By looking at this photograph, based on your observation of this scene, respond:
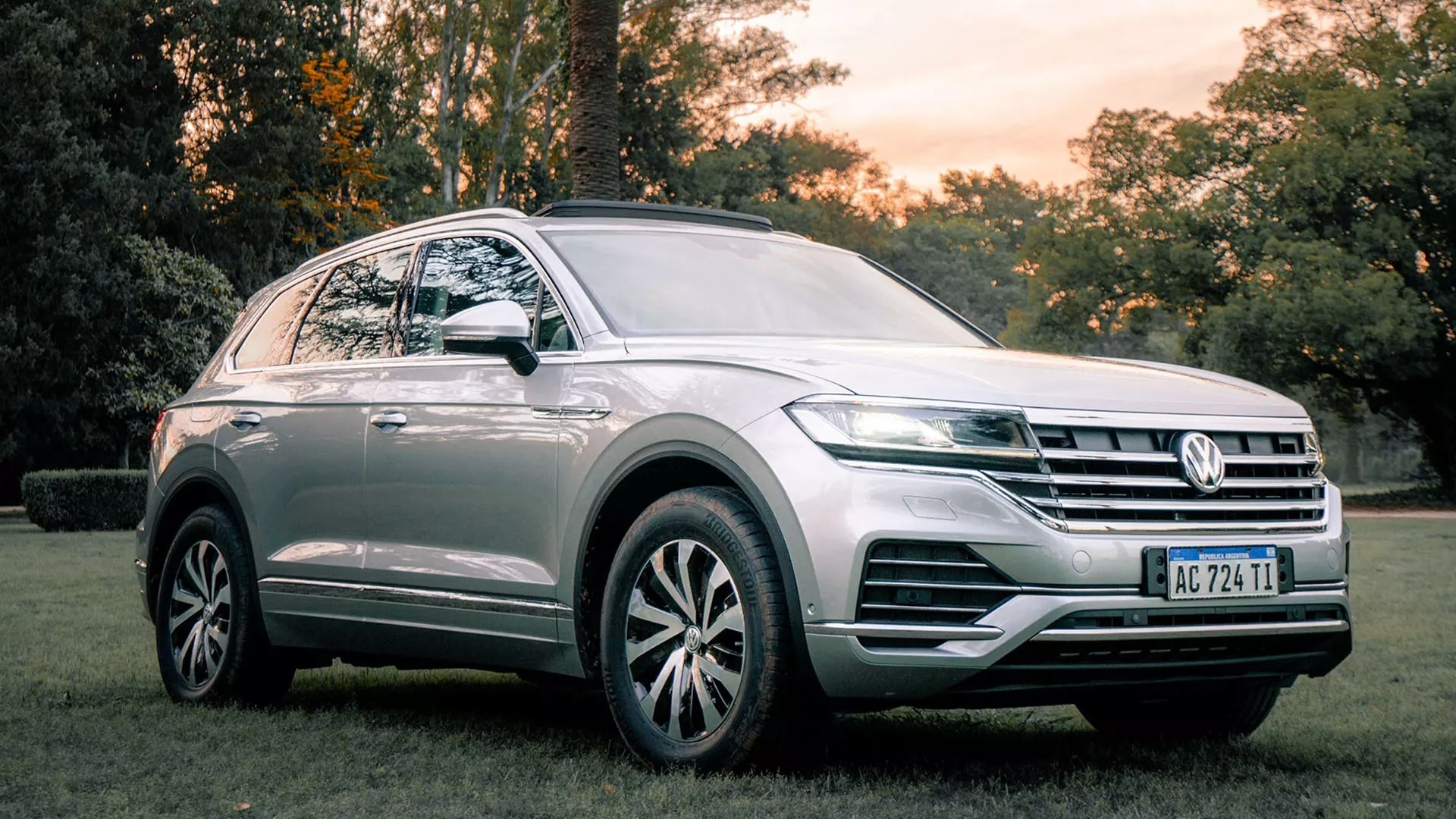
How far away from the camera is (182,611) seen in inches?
292

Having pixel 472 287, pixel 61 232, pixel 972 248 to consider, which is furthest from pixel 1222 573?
pixel 972 248

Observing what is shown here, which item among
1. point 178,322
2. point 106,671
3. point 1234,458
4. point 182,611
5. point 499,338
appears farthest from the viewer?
point 178,322

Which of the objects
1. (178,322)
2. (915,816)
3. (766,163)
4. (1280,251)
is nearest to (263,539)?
(915,816)

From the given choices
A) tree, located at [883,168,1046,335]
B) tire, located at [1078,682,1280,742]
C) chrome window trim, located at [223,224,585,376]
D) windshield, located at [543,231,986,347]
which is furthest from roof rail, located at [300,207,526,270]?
tree, located at [883,168,1046,335]

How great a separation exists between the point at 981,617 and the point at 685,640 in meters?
0.99

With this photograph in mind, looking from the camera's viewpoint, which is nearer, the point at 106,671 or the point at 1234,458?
the point at 1234,458

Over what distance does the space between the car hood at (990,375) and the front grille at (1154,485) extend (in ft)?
0.30

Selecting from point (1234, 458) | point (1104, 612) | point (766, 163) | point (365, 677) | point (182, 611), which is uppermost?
point (766, 163)

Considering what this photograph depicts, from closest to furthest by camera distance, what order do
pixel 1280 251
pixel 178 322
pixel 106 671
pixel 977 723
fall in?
pixel 977 723, pixel 106 671, pixel 178 322, pixel 1280 251

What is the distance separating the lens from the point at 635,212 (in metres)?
6.63

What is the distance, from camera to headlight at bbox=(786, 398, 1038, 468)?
15.0ft

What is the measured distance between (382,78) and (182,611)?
37965 mm

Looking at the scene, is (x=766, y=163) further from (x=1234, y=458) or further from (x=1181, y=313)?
(x=1234, y=458)

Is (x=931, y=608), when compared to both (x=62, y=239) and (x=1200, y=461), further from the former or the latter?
(x=62, y=239)
